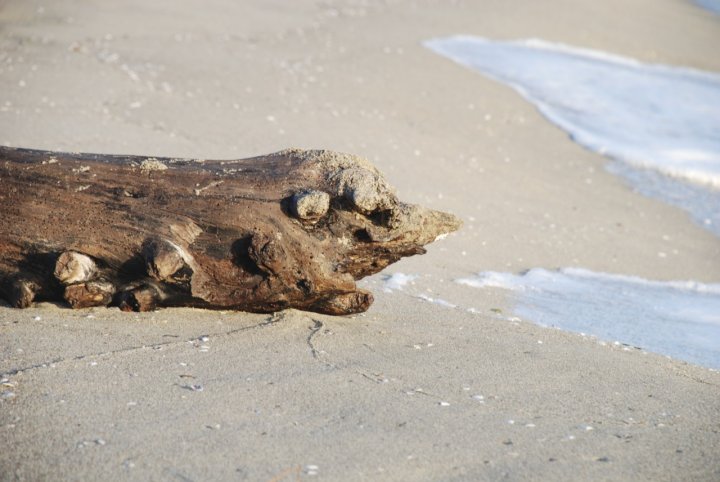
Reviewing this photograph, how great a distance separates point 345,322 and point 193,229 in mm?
838

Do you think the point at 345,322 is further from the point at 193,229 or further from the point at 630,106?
the point at 630,106

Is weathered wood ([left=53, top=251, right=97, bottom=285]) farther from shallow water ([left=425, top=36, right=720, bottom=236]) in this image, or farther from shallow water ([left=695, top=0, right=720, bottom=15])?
shallow water ([left=695, top=0, right=720, bottom=15])

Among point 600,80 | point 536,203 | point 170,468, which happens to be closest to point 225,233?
point 170,468

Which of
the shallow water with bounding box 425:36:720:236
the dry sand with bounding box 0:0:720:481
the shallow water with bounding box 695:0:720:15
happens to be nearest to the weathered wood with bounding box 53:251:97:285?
the dry sand with bounding box 0:0:720:481

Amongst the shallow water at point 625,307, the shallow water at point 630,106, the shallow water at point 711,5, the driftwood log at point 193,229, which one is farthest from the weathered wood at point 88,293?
the shallow water at point 711,5

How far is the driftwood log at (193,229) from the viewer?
3.71 meters

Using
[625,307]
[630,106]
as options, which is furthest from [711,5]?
[625,307]

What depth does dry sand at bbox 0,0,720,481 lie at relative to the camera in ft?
9.31

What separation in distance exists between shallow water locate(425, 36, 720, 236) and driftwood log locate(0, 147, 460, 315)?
4921 millimetres

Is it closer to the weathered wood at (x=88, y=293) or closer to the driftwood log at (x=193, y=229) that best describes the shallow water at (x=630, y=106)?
the driftwood log at (x=193, y=229)

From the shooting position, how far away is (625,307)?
213 inches

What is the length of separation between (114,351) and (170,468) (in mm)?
912

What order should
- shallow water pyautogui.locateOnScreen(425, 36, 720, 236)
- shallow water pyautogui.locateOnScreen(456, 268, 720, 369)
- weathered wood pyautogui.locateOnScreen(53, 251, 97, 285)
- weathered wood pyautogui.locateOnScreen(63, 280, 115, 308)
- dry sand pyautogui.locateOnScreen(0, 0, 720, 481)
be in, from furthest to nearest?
shallow water pyautogui.locateOnScreen(425, 36, 720, 236), shallow water pyautogui.locateOnScreen(456, 268, 720, 369), weathered wood pyautogui.locateOnScreen(63, 280, 115, 308), weathered wood pyautogui.locateOnScreen(53, 251, 97, 285), dry sand pyautogui.locateOnScreen(0, 0, 720, 481)

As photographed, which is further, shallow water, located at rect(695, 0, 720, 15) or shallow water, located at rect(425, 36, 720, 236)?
shallow water, located at rect(695, 0, 720, 15)
